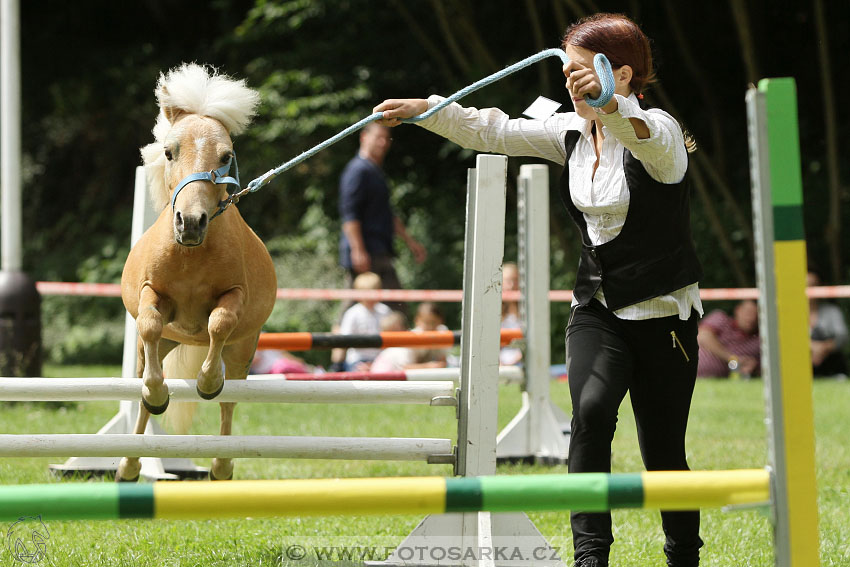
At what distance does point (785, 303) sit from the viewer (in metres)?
2.03

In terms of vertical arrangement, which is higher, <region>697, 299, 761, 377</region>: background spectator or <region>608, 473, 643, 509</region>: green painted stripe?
<region>697, 299, 761, 377</region>: background spectator

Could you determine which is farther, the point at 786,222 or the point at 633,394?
the point at 633,394

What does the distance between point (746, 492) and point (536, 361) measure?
3.48 m

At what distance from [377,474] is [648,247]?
274cm

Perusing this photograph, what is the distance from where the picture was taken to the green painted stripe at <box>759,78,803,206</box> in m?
2.02

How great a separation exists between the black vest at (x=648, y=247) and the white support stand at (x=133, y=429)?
261 cm

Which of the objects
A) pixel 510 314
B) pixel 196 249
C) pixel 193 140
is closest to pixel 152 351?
pixel 196 249

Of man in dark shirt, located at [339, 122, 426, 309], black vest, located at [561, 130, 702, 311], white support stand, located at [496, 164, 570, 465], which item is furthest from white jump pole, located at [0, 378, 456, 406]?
man in dark shirt, located at [339, 122, 426, 309]

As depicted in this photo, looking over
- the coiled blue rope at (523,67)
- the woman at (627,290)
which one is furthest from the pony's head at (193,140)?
the woman at (627,290)

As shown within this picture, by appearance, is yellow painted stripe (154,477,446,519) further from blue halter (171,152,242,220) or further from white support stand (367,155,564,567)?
blue halter (171,152,242,220)

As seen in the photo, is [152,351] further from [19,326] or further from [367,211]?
[367,211]

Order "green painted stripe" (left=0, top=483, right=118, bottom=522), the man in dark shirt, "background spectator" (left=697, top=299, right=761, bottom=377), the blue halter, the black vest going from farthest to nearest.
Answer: "background spectator" (left=697, top=299, right=761, bottom=377)
the man in dark shirt
the blue halter
the black vest
"green painted stripe" (left=0, top=483, right=118, bottom=522)

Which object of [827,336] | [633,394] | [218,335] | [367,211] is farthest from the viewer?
[827,336]

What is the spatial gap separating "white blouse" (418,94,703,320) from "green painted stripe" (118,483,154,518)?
1.52m
